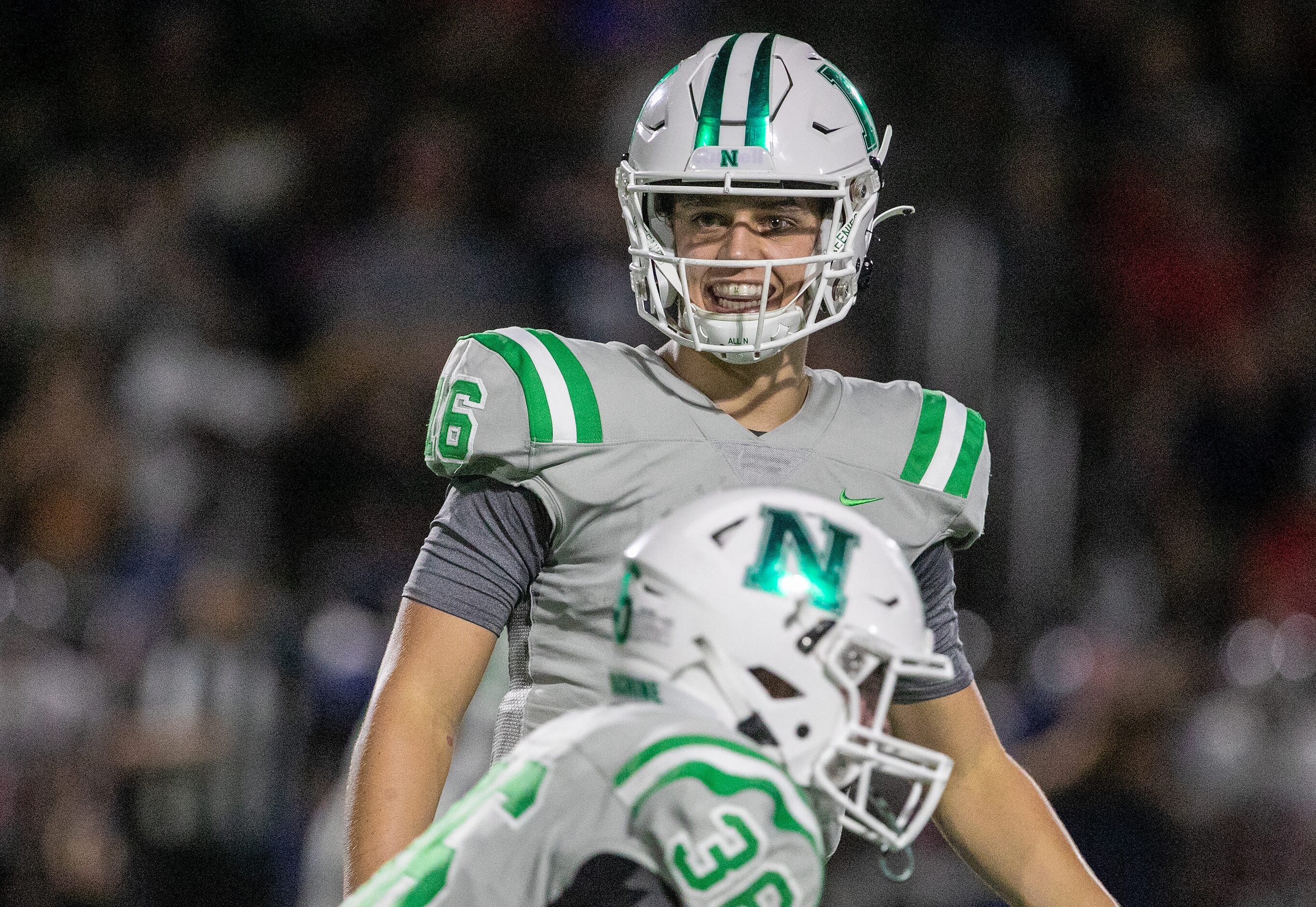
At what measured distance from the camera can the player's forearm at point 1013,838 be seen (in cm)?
192

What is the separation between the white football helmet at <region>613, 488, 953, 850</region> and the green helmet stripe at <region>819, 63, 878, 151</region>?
67 centimetres

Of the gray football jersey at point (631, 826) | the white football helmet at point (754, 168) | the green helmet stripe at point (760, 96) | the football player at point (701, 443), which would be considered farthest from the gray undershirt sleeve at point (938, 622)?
the gray football jersey at point (631, 826)

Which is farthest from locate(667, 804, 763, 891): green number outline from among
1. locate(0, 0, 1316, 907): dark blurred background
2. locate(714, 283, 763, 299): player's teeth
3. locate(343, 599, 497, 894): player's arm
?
locate(0, 0, 1316, 907): dark blurred background

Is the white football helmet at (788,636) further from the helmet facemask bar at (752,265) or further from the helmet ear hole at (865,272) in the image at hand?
the helmet ear hole at (865,272)

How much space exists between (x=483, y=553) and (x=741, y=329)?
0.38 metres

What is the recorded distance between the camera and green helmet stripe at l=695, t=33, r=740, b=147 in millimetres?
1915

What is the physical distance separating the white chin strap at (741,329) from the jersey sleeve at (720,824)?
0.66 metres

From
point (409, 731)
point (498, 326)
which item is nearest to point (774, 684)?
point (409, 731)

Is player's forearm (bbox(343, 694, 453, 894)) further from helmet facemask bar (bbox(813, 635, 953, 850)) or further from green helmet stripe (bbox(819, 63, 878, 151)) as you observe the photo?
green helmet stripe (bbox(819, 63, 878, 151))

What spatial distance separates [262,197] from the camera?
16.3 feet

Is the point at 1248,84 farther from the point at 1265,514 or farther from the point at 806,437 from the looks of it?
the point at 806,437

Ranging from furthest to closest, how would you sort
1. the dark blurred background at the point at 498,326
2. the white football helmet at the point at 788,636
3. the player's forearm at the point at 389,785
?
the dark blurred background at the point at 498,326
the player's forearm at the point at 389,785
the white football helmet at the point at 788,636

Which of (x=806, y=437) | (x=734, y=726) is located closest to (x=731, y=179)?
(x=806, y=437)

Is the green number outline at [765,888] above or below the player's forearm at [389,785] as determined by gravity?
above
